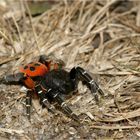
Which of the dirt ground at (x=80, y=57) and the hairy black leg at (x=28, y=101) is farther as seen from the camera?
the hairy black leg at (x=28, y=101)

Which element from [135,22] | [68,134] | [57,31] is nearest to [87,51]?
[57,31]

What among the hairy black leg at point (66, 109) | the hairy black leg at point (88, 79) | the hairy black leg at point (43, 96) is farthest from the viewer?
the hairy black leg at point (88, 79)

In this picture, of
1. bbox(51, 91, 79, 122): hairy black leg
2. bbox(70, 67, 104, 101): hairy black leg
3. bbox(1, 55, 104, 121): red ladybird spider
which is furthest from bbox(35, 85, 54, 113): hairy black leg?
bbox(70, 67, 104, 101): hairy black leg

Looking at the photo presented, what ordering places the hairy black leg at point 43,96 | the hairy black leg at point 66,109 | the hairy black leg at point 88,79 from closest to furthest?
the hairy black leg at point 66,109 → the hairy black leg at point 43,96 → the hairy black leg at point 88,79

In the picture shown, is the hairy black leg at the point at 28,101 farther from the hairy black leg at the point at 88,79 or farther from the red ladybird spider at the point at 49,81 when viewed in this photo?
the hairy black leg at the point at 88,79

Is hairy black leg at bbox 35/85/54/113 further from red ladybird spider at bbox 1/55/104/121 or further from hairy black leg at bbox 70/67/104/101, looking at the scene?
hairy black leg at bbox 70/67/104/101

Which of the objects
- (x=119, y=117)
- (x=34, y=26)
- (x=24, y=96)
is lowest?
(x=119, y=117)

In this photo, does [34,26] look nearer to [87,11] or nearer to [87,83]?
[87,11]

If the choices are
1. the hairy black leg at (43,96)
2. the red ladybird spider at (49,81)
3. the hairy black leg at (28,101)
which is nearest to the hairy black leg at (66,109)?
the red ladybird spider at (49,81)
